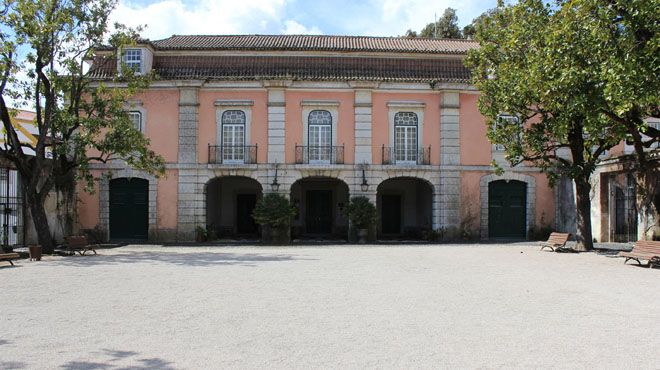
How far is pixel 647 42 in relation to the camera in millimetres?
12766

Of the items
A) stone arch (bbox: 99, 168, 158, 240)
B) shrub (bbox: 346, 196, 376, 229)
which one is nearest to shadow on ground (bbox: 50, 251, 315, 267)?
stone arch (bbox: 99, 168, 158, 240)

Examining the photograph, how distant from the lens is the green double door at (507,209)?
81.3ft

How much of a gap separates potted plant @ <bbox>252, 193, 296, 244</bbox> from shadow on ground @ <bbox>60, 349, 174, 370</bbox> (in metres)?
17.0

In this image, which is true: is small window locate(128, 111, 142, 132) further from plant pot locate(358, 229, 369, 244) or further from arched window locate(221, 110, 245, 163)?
plant pot locate(358, 229, 369, 244)

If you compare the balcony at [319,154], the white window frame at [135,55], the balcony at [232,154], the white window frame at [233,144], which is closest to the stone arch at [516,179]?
the balcony at [319,154]

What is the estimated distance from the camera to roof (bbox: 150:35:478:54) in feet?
80.0

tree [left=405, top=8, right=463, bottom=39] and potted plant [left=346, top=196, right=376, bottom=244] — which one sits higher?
tree [left=405, top=8, right=463, bottom=39]

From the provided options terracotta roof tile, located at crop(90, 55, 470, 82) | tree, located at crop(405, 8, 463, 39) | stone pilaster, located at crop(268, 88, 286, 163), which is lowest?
stone pilaster, located at crop(268, 88, 286, 163)

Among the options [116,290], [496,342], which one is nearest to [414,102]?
[116,290]

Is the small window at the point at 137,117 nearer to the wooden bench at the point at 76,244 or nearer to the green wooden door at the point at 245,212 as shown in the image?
the green wooden door at the point at 245,212

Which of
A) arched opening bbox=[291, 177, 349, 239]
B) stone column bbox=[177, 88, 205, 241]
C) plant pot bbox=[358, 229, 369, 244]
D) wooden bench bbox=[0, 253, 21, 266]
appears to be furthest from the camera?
arched opening bbox=[291, 177, 349, 239]

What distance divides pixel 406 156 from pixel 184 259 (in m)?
11.4

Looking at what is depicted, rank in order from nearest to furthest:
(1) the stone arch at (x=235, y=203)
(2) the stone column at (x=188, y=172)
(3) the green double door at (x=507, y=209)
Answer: (2) the stone column at (x=188, y=172) < (3) the green double door at (x=507, y=209) < (1) the stone arch at (x=235, y=203)

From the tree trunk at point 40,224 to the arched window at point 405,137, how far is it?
13.1m
